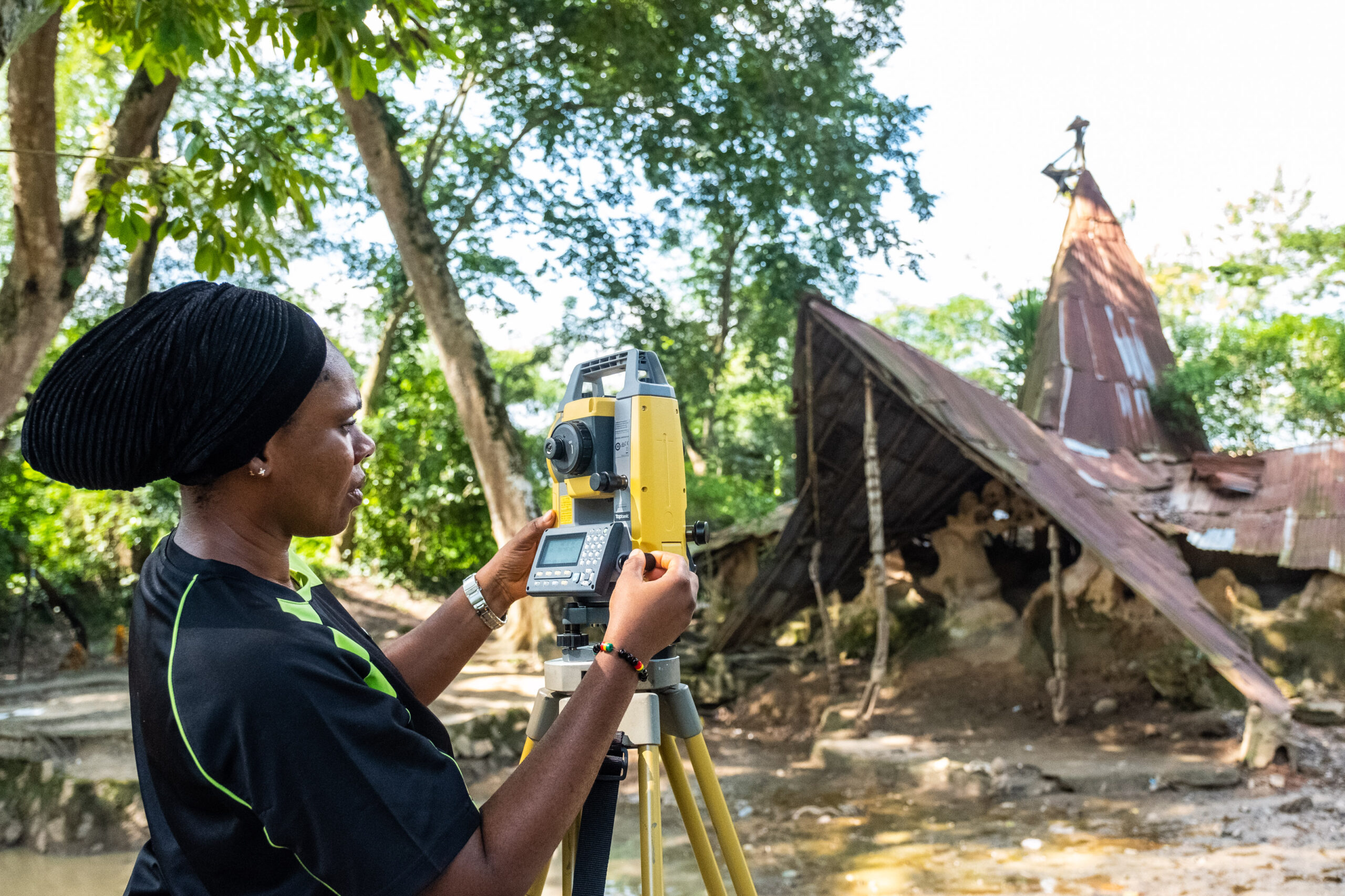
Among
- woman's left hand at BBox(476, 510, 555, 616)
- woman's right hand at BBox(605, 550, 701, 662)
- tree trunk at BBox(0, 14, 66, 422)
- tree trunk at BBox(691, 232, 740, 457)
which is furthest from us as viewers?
tree trunk at BBox(691, 232, 740, 457)

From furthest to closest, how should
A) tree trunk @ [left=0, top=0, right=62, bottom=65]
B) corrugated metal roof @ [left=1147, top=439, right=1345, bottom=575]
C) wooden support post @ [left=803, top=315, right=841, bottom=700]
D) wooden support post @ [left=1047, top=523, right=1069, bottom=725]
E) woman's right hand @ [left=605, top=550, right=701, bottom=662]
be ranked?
wooden support post @ [left=803, top=315, right=841, bottom=700]
corrugated metal roof @ [left=1147, top=439, right=1345, bottom=575]
wooden support post @ [left=1047, top=523, right=1069, bottom=725]
tree trunk @ [left=0, top=0, right=62, bottom=65]
woman's right hand @ [left=605, top=550, right=701, bottom=662]

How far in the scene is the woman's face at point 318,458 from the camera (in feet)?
3.56

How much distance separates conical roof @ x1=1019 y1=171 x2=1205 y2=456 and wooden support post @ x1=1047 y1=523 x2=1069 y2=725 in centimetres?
265

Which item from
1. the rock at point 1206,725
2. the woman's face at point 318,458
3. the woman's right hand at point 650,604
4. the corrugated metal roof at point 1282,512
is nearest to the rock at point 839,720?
the rock at point 1206,725

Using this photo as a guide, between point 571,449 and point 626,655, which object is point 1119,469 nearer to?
point 571,449

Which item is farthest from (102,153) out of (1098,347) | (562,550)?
(1098,347)

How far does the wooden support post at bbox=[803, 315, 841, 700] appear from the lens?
8.77m

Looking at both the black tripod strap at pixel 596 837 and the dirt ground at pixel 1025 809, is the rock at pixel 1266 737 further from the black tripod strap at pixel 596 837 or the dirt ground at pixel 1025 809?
the black tripod strap at pixel 596 837

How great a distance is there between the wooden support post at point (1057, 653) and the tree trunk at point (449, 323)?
473cm

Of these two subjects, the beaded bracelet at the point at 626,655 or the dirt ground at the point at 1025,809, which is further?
the dirt ground at the point at 1025,809

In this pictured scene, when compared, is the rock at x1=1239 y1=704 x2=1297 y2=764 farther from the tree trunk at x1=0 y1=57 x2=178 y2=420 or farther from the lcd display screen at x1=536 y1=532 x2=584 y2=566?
the tree trunk at x1=0 y1=57 x2=178 y2=420

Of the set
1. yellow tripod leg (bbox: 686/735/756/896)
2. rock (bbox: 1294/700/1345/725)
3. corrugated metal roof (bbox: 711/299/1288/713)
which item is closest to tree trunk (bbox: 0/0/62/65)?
yellow tripod leg (bbox: 686/735/756/896)

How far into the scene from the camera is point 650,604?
117 centimetres

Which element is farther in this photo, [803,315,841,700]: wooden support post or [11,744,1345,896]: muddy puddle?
[803,315,841,700]: wooden support post
